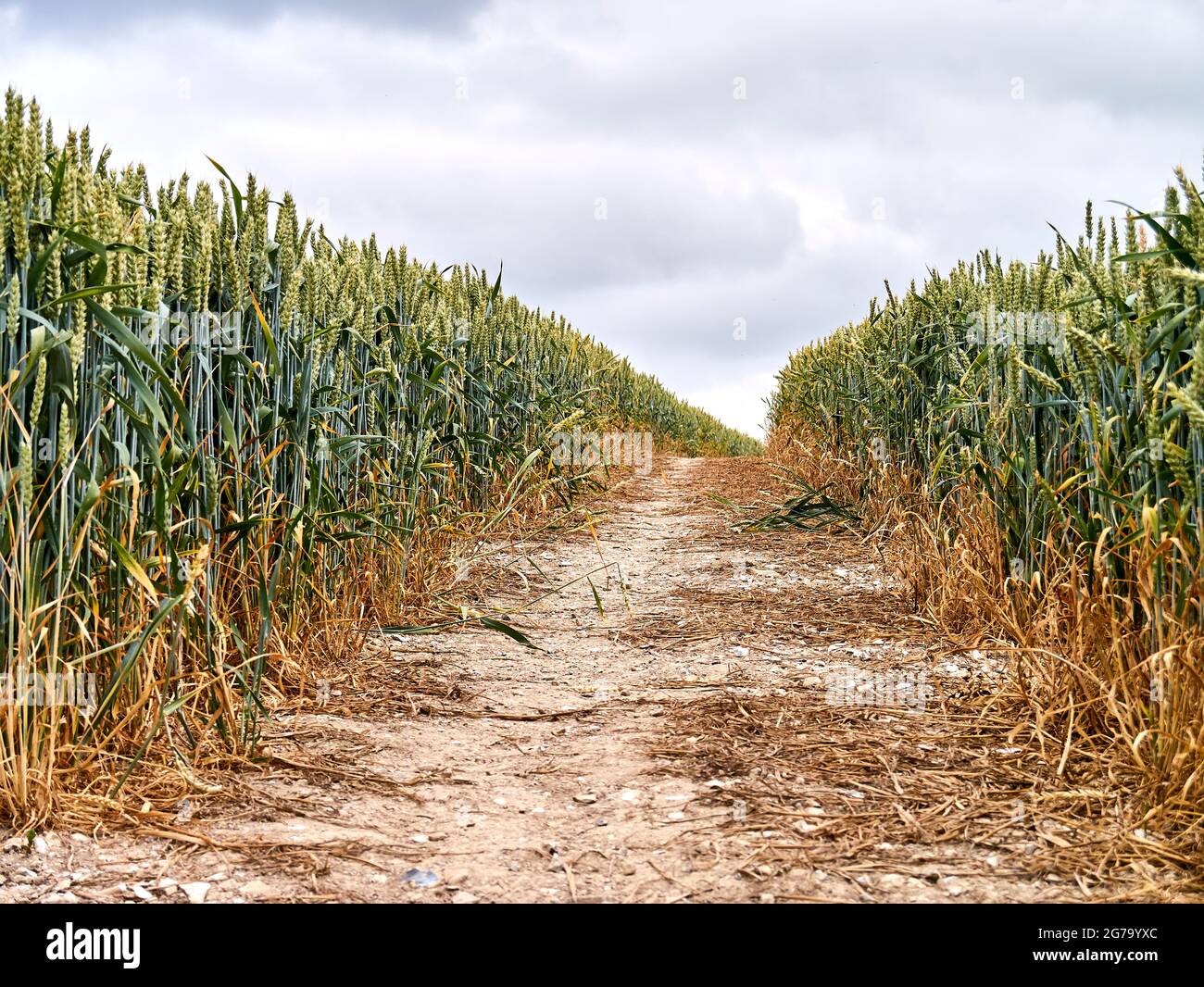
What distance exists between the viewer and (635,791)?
2410 millimetres

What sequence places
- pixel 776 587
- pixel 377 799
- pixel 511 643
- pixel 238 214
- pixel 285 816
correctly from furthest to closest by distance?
1. pixel 776 587
2. pixel 511 643
3. pixel 238 214
4. pixel 377 799
5. pixel 285 816

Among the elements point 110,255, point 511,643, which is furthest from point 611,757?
point 110,255

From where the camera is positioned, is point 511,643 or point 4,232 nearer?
point 4,232

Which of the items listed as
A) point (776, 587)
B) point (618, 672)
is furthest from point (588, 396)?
point (618, 672)

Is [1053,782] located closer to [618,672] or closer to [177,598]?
[618,672]

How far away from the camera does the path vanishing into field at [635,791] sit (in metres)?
1.92

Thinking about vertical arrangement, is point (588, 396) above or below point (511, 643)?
above

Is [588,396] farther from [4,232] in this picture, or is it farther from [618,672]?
[4,232]

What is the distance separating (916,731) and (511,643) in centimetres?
179

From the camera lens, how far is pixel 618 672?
11.8 feet

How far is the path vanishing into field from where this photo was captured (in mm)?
1922

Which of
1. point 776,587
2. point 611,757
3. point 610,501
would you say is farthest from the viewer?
point 610,501

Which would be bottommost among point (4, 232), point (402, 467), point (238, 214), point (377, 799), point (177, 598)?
point (377, 799)

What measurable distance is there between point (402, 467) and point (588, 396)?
524 cm
